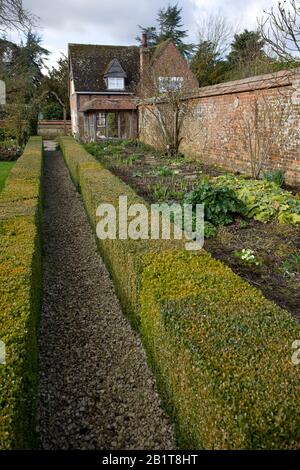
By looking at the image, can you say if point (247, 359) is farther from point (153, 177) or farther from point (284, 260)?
point (153, 177)

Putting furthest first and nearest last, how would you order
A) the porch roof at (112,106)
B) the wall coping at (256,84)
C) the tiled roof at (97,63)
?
the tiled roof at (97,63) → the porch roof at (112,106) → the wall coping at (256,84)

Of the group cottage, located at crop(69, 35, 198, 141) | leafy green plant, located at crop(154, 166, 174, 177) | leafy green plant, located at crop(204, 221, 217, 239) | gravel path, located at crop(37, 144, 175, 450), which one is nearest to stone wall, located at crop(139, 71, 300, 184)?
leafy green plant, located at crop(154, 166, 174, 177)

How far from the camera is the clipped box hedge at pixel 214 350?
1773 millimetres

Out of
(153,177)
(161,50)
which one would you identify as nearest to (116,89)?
(161,50)

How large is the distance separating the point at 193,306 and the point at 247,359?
0.61 metres

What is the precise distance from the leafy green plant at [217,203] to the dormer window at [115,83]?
2511 cm

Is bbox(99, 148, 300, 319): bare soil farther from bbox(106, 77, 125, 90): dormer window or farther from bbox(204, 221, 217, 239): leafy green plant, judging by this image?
bbox(106, 77, 125, 90): dormer window

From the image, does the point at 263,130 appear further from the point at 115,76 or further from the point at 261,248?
the point at 115,76

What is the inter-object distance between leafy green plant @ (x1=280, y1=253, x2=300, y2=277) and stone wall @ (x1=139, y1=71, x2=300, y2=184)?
3.92m

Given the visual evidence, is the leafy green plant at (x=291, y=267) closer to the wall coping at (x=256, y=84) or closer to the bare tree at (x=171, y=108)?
the wall coping at (x=256, y=84)

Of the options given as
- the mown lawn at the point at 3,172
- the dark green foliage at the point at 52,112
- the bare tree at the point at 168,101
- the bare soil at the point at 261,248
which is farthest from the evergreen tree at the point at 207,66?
the bare soil at the point at 261,248

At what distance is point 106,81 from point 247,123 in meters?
22.1

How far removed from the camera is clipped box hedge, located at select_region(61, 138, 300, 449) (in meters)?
1.77

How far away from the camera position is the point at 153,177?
10664 mm
